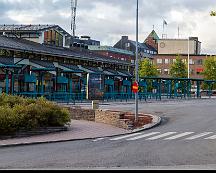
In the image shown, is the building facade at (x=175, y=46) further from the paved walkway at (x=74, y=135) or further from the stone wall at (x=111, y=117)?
the paved walkway at (x=74, y=135)

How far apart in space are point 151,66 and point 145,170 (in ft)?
288

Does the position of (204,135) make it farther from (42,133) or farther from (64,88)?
(64,88)

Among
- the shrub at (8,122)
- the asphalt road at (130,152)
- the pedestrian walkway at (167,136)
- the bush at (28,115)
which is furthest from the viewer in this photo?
the bush at (28,115)

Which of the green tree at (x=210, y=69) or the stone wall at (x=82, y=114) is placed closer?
the stone wall at (x=82, y=114)

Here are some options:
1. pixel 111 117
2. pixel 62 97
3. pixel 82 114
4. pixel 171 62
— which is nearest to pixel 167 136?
pixel 111 117

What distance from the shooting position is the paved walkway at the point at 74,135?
65.4 ft

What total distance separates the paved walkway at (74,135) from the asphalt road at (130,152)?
0.88 metres

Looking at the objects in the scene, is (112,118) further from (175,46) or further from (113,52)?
(175,46)

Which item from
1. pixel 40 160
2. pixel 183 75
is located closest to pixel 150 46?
pixel 183 75

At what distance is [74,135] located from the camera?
2247 centimetres

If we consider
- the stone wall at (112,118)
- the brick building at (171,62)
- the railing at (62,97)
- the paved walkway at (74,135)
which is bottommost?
the paved walkway at (74,135)

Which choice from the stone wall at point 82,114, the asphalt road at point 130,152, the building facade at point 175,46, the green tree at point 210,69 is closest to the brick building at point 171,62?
the building facade at point 175,46

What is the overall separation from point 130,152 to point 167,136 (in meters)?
6.21

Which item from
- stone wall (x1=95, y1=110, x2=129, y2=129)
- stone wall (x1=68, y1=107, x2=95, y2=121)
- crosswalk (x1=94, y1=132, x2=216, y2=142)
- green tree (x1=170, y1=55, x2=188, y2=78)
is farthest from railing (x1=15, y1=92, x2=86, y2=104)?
green tree (x1=170, y1=55, x2=188, y2=78)
